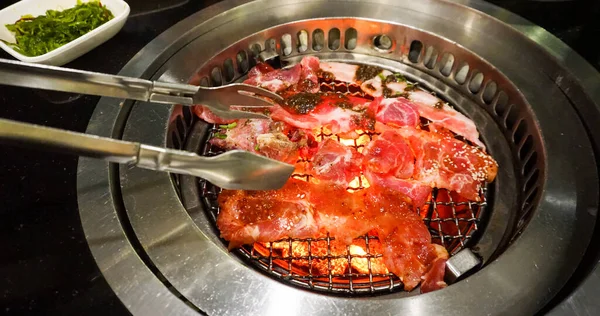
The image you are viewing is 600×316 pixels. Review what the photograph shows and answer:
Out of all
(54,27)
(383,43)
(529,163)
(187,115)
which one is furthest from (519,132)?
(54,27)

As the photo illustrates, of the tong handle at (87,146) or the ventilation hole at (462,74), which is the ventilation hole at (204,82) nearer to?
the tong handle at (87,146)

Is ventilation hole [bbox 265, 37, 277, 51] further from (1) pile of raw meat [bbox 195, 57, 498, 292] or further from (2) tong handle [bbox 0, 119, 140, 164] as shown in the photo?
(2) tong handle [bbox 0, 119, 140, 164]

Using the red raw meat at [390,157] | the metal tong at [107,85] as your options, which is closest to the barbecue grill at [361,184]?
the red raw meat at [390,157]

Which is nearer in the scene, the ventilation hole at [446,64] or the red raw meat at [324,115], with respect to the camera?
the red raw meat at [324,115]

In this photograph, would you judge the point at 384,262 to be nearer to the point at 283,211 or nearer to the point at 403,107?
the point at 283,211

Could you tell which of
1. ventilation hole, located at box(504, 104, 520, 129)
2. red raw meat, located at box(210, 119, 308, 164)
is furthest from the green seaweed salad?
ventilation hole, located at box(504, 104, 520, 129)

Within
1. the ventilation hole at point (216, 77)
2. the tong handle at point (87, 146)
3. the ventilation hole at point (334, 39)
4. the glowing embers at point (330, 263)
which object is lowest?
the glowing embers at point (330, 263)

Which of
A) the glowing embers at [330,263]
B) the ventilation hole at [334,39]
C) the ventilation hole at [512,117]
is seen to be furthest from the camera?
the ventilation hole at [334,39]
